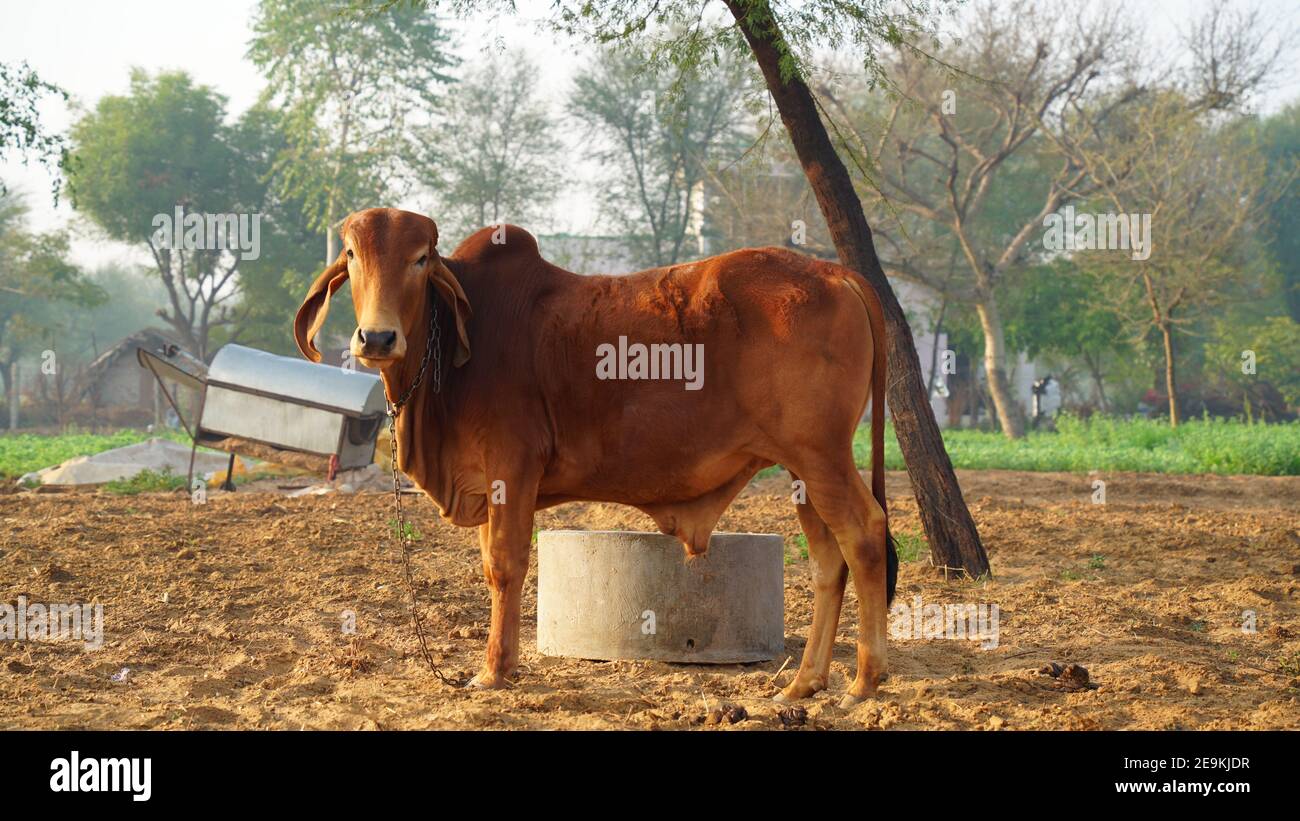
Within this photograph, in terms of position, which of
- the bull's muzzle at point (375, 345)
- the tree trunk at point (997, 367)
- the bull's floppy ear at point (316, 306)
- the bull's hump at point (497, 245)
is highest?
the tree trunk at point (997, 367)

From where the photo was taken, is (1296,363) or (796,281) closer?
(796,281)

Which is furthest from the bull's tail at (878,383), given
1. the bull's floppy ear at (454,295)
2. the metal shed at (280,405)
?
the metal shed at (280,405)

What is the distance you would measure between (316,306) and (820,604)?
287cm

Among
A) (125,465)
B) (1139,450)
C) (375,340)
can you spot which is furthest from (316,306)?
(1139,450)

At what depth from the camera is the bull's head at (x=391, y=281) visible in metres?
5.38

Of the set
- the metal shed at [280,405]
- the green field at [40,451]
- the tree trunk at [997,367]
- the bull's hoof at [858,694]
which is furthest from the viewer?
the tree trunk at [997,367]

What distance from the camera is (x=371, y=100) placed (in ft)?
118

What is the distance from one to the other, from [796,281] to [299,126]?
32.3 metres

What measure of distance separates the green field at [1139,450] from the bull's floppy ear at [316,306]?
12.9 metres

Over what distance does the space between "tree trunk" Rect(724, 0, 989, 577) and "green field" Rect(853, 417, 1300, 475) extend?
9.01 m

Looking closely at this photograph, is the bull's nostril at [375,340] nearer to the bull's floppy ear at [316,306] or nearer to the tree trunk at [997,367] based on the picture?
the bull's floppy ear at [316,306]

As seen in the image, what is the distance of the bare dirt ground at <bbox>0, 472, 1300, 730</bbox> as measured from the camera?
5.37 metres
